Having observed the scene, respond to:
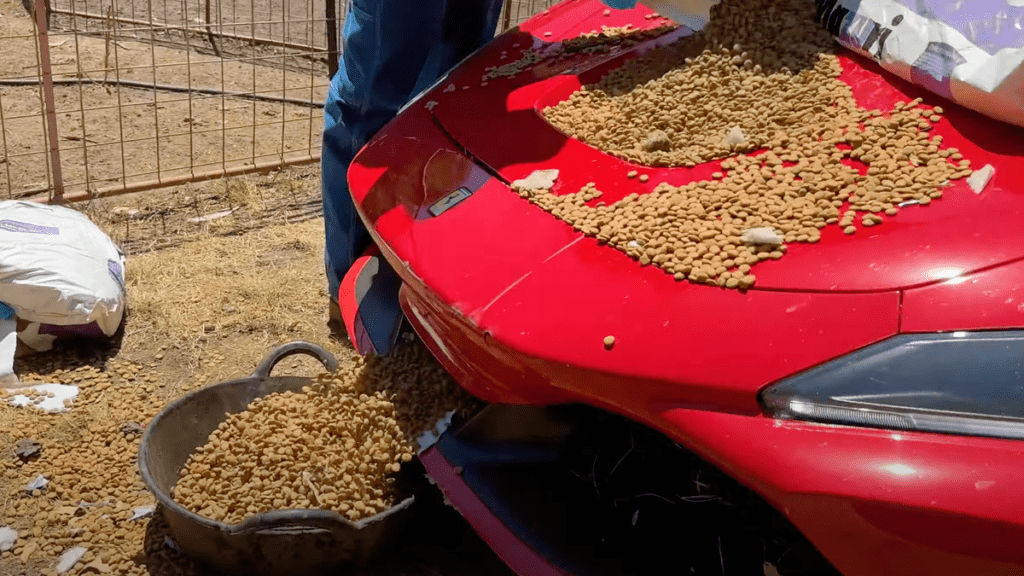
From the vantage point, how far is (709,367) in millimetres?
1748

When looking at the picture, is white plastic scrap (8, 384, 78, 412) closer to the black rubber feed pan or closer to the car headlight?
the black rubber feed pan

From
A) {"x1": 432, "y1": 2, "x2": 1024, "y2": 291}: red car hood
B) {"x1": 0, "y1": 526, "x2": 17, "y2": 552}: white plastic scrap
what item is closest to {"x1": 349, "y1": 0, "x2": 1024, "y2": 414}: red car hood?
{"x1": 432, "y1": 2, "x2": 1024, "y2": 291}: red car hood

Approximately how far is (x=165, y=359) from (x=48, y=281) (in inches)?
19.0

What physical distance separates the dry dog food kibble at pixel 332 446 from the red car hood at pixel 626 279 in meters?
0.21

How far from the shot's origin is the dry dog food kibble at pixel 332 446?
7.90ft

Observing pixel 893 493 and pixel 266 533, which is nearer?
pixel 893 493

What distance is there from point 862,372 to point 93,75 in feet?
20.0

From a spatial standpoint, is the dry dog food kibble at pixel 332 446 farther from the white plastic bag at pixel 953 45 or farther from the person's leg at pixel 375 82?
the white plastic bag at pixel 953 45

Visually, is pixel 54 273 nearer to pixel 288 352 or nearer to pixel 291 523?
pixel 288 352

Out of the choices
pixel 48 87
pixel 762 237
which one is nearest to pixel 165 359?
pixel 48 87

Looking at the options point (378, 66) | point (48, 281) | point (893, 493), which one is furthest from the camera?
point (48, 281)

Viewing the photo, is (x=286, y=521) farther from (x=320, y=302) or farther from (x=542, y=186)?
(x=320, y=302)

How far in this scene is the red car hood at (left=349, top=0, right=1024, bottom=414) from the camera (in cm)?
173

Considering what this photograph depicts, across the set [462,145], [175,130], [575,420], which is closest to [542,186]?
[462,145]
